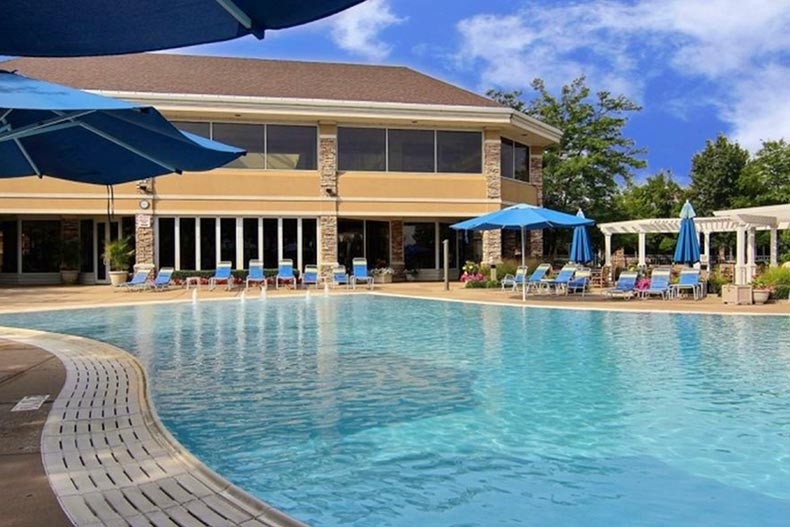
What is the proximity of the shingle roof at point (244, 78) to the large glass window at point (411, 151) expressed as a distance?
126 centimetres

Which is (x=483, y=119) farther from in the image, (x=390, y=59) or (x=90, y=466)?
(x=90, y=466)

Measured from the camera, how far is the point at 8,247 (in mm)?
25297

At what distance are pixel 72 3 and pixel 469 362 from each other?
6.53 metres

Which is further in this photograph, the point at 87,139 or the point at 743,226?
the point at 743,226

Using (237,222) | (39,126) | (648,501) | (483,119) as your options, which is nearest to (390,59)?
(483,119)

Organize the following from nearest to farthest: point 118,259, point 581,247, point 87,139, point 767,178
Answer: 1. point 87,139
2. point 581,247
3. point 118,259
4. point 767,178

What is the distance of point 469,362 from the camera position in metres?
8.80

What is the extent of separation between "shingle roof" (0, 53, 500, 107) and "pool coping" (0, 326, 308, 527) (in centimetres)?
1887

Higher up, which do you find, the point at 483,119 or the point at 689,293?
the point at 483,119

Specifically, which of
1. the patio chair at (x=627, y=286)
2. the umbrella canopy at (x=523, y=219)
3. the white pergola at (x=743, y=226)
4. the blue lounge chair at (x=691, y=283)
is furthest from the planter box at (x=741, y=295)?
the umbrella canopy at (x=523, y=219)

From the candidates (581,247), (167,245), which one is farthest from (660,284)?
(167,245)

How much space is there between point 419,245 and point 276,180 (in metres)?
6.73

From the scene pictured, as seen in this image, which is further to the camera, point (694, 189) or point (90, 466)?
point (694, 189)

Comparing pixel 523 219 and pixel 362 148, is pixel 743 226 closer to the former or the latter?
pixel 523 219
